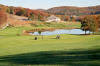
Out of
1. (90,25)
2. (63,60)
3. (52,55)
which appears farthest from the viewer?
(90,25)

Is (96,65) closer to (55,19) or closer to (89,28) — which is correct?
(89,28)

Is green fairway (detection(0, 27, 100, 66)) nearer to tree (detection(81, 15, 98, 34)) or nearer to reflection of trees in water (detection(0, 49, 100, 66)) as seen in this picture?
reflection of trees in water (detection(0, 49, 100, 66))

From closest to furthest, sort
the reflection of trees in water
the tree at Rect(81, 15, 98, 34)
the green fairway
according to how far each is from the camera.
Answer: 1. the reflection of trees in water
2. the green fairway
3. the tree at Rect(81, 15, 98, 34)

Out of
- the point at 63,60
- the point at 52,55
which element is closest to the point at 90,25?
the point at 52,55

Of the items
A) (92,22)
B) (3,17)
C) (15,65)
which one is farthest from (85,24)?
(15,65)

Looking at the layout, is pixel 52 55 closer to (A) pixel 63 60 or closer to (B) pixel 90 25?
(A) pixel 63 60

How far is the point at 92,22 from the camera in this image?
7206cm

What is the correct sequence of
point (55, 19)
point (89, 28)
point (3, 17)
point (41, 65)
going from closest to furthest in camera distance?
point (41, 65) → point (3, 17) → point (89, 28) → point (55, 19)

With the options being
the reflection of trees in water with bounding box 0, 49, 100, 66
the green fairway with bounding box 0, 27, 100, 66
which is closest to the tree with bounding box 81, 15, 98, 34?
the green fairway with bounding box 0, 27, 100, 66

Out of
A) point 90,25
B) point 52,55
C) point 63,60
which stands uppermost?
point 63,60

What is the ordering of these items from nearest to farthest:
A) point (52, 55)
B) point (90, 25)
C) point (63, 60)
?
point (63, 60), point (52, 55), point (90, 25)

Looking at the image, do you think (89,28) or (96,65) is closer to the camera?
(96,65)

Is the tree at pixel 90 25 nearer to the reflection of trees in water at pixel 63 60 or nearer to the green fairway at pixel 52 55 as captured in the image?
the green fairway at pixel 52 55

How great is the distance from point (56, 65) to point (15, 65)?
2994 mm
